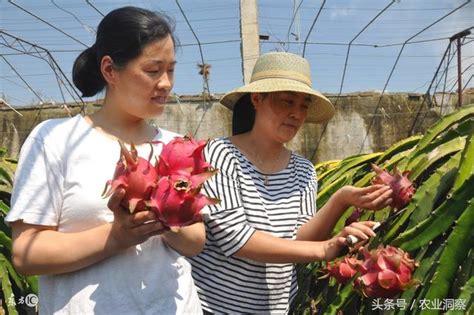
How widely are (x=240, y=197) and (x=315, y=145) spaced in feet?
14.9

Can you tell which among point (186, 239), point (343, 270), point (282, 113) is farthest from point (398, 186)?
point (186, 239)

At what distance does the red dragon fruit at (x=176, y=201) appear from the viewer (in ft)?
3.35

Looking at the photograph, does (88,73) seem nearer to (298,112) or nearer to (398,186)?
(298,112)

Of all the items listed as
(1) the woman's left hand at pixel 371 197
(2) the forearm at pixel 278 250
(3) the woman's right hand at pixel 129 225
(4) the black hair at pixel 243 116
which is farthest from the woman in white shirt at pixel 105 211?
(4) the black hair at pixel 243 116

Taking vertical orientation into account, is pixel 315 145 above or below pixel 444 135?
below

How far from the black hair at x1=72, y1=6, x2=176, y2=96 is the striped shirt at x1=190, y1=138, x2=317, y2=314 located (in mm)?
443

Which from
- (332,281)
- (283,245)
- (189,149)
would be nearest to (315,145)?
(332,281)

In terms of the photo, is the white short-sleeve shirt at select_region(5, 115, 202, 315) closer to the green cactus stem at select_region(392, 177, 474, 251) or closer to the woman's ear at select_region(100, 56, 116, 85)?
the woman's ear at select_region(100, 56, 116, 85)

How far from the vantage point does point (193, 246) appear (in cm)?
123

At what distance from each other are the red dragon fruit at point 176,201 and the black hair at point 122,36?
0.32 meters

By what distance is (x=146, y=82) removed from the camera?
120 cm

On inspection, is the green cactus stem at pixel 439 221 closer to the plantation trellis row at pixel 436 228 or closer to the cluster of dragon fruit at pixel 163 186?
the plantation trellis row at pixel 436 228

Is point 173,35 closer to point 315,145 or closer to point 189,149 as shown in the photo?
point 189,149

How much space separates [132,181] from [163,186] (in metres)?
0.05
